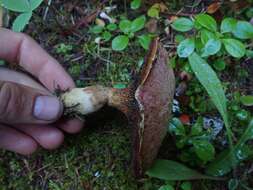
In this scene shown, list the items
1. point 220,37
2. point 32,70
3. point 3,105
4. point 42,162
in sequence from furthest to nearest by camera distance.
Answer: point 32,70 < point 42,162 < point 220,37 < point 3,105

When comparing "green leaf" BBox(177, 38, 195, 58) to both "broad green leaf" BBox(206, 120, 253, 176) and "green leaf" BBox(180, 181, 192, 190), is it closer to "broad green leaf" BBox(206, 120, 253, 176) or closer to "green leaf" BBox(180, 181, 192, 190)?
"broad green leaf" BBox(206, 120, 253, 176)

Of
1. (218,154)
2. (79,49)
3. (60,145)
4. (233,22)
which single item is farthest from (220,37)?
(60,145)

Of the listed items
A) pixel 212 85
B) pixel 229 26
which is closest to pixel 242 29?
pixel 229 26

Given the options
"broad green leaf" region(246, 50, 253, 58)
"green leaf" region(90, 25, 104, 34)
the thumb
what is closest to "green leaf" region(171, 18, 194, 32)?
"broad green leaf" region(246, 50, 253, 58)

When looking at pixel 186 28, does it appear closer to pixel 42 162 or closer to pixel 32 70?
pixel 32 70

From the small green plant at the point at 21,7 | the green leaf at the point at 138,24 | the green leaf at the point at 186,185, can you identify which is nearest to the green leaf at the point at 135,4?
the green leaf at the point at 138,24

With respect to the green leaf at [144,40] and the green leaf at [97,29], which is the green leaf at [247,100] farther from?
the green leaf at [97,29]

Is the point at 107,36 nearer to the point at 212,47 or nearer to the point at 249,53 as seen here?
the point at 212,47
